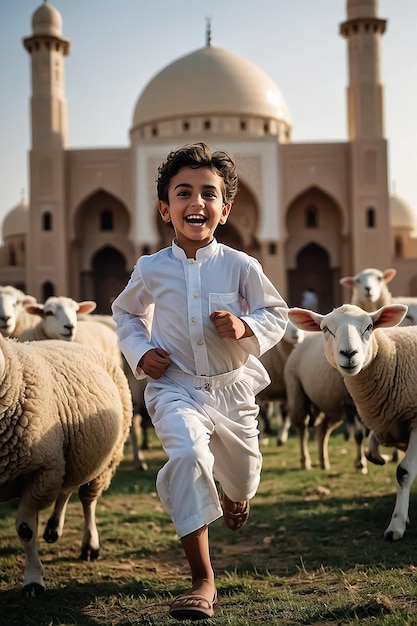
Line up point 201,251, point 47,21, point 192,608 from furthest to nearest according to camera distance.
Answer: point 47,21 < point 201,251 < point 192,608

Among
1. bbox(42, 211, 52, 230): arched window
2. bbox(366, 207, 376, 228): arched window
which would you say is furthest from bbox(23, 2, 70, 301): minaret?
bbox(366, 207, 376, 228): arched window

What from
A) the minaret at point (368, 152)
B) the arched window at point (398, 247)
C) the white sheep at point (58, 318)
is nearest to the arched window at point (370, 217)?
the minaret at point (368, 152)

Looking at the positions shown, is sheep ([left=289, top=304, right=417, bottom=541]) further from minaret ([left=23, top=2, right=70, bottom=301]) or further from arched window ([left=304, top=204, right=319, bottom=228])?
arched window ([left=304, top=204, right=319, bottom=228])

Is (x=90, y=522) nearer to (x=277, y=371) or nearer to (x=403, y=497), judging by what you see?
(x=403, y=497)

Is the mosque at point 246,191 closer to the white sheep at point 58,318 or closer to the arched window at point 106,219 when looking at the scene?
the arched window at point 106,219

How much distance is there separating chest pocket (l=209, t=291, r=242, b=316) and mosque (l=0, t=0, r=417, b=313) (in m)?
25.0

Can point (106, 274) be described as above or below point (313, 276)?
above

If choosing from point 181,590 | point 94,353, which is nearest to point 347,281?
point 94,353

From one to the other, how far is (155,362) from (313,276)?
29267 millimetres

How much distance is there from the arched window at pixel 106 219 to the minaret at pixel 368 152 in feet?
30.7

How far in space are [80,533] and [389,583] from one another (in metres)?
2.14

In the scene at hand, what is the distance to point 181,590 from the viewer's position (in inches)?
134

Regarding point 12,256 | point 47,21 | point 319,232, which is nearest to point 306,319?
point 319,232

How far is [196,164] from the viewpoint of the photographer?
3037 millimetres
